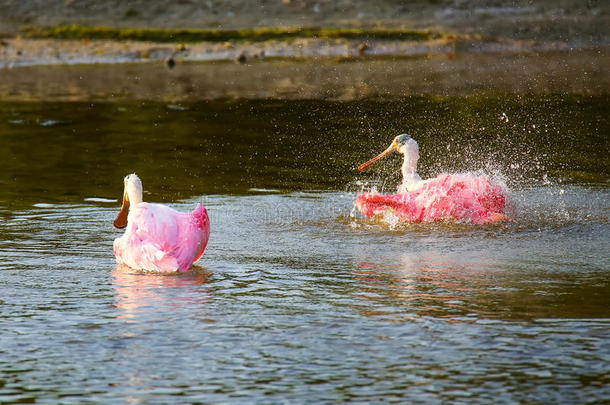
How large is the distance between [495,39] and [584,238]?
78.8ft

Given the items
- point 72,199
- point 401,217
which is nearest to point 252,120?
point 72,199

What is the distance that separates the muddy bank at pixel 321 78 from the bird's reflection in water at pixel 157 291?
14.6 m

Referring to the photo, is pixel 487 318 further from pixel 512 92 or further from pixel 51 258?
pixel 512 92

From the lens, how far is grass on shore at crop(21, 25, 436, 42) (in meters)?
34.4

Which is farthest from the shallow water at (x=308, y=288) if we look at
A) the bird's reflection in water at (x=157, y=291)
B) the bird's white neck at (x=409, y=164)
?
the bird's white neck at (x=409, y=164)

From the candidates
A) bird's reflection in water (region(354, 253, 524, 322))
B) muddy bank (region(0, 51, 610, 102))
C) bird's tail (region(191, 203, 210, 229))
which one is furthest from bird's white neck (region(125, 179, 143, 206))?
muddy bank (region(0, 51, 610, 102))

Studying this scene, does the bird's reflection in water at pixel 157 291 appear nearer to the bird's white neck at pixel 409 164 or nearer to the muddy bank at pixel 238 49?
the bird's white neck at pixel 409 164

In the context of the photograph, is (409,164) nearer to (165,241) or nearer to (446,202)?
(446,202)

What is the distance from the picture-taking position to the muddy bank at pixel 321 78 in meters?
25.2

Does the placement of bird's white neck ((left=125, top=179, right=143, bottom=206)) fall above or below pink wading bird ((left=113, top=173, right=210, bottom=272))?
above

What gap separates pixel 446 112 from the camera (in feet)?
69.8

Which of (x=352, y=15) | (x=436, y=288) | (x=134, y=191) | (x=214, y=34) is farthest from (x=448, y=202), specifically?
(x=352, y=15)

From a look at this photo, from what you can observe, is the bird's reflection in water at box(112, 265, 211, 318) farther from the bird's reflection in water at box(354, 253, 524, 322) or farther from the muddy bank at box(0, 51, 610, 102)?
the muddy bank at box(0, 51, 610, 102)

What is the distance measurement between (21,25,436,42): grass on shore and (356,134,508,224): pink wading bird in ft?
75.2
